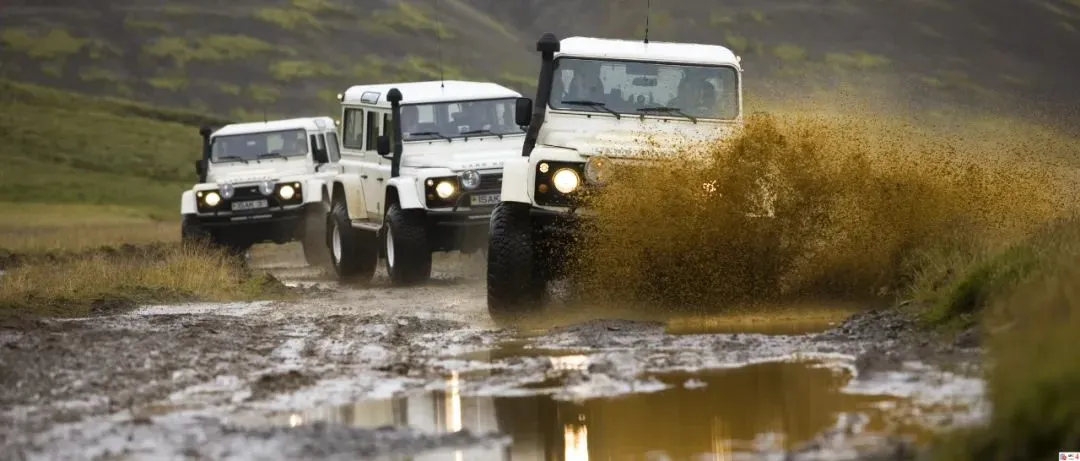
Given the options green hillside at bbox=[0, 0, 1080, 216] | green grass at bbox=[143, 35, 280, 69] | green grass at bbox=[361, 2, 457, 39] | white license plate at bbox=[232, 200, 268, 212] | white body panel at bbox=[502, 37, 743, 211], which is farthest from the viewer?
green grass at bbox=[361, 2, 457, 39]

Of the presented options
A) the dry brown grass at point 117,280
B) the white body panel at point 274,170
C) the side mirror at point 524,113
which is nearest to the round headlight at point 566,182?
the side mirror at point 524,113

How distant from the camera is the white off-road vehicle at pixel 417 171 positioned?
16.6m

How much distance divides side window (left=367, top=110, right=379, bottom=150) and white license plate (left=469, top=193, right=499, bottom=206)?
5.76 ft

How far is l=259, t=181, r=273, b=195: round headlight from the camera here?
21.3 m

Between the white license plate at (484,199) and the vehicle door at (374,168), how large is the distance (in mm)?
1136

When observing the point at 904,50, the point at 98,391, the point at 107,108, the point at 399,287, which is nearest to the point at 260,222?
the point at 399,287

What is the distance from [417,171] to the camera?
16844 mm

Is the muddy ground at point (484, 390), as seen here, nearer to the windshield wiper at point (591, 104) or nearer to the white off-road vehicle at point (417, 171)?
the windshield wiper at point (591, 104)

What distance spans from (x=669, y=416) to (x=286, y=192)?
1472cm

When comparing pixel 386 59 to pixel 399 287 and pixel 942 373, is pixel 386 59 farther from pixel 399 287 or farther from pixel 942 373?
pixel 942 373

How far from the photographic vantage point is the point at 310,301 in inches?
606

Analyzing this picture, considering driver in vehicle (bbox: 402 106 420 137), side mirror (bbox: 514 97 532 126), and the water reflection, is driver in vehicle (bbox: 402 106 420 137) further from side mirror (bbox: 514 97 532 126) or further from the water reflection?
the water reflection

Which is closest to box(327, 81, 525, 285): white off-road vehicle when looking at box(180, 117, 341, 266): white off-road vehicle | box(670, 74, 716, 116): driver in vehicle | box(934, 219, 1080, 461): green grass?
box(180, 117, 341, 266): white off-road vehicle

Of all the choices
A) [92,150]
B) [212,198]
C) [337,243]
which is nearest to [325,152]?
[212,198]
